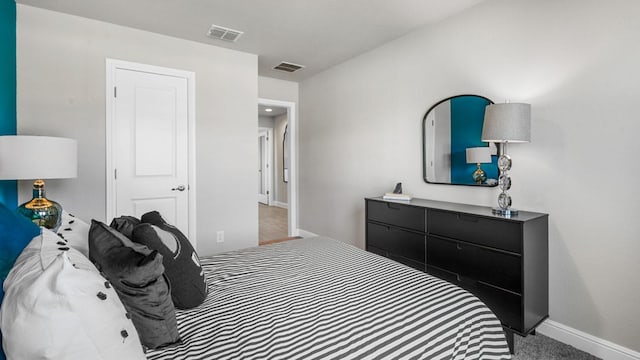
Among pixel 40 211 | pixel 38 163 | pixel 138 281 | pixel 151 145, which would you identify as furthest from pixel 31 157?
pixel 138 281

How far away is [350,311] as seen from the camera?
127 cm

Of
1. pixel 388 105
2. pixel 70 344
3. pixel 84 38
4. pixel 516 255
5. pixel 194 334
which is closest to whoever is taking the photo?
pixel 70 344

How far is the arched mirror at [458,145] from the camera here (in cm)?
263

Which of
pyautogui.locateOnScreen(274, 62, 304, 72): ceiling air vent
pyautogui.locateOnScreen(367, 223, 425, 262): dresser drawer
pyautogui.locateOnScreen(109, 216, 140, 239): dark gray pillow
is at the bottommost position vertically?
pyautogui.locateOnScreen(367, 223, 425, 262): dresser drawer

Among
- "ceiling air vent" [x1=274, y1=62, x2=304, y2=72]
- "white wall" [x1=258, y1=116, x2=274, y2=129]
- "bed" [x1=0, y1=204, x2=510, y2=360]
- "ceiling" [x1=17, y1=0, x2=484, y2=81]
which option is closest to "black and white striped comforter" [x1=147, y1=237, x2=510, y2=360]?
"bed" [x1=0, y1=204, x2=510, y2=360]

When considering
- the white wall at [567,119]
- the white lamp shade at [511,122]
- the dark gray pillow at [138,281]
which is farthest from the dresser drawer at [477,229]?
the dark gray pillow at [138,281]

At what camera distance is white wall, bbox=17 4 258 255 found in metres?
2.82

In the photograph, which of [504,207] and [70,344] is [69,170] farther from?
[504,207]

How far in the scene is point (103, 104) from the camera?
3.06 meters

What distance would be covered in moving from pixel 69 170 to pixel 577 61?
3.61m

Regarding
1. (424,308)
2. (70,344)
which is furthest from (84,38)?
(424,308)

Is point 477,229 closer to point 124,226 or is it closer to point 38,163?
point 124,226

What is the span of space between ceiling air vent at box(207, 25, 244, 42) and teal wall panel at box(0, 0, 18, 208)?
61.3 inches

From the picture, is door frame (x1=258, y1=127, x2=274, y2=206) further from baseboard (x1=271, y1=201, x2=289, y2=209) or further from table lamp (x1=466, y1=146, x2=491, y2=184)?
table lamp (x1=466, y1=146, x2=491, y2=184)
